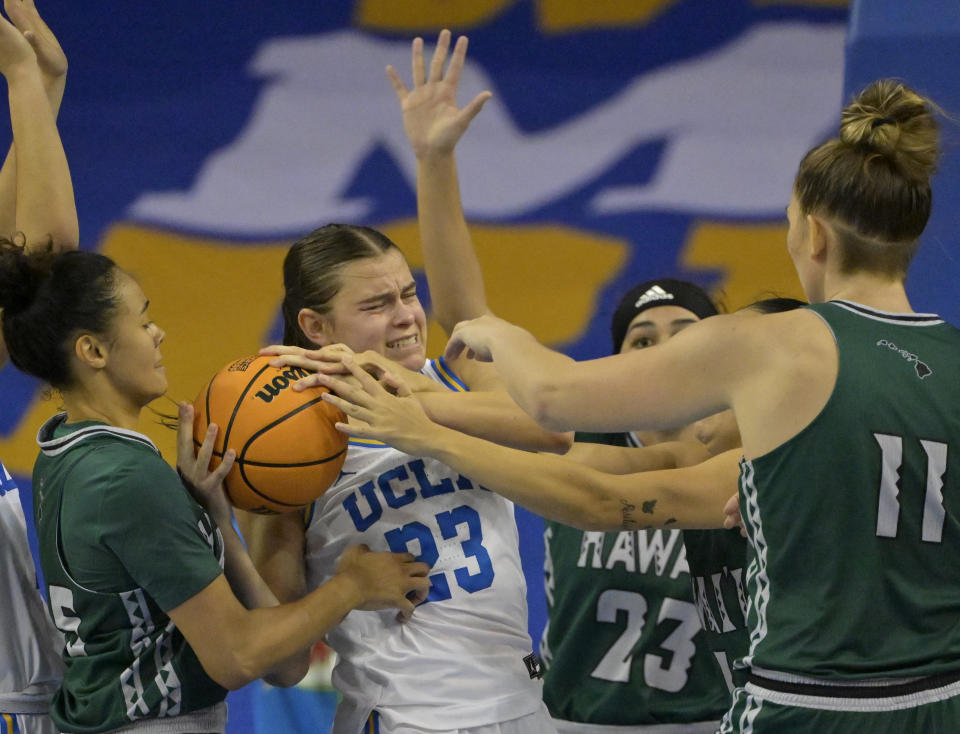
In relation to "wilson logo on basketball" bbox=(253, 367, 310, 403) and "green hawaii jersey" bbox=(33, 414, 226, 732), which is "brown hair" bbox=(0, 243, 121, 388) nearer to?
"green hawaii jersey" bbox=(33, 414, 226, 732)

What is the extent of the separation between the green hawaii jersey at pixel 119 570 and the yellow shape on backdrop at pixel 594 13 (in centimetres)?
482

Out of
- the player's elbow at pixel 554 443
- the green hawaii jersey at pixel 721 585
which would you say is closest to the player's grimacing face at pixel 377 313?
the player's elbow at pixel 554 443

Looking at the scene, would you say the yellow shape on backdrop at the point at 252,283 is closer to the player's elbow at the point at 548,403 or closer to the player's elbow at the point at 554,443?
the player's elbow at the point at 554,443

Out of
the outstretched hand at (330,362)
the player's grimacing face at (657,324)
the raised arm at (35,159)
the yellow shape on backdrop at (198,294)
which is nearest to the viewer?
the outstretched hand at (330,362)

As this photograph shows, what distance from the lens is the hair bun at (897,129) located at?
93.6 inches

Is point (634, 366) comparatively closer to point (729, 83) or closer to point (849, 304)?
point (849, 304)

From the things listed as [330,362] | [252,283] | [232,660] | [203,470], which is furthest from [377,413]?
[252,283]

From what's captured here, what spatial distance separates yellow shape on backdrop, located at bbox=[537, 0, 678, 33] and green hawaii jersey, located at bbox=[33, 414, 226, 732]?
4.82 metres

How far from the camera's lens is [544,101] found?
6984 mm

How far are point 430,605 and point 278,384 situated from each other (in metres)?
0.69

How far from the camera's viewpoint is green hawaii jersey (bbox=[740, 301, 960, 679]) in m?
2.28

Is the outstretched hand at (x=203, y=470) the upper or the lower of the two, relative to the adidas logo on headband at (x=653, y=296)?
lower

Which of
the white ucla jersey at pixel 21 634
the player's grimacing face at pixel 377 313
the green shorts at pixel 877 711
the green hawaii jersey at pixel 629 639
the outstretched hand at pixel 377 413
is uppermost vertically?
the player's grimacing face at pixel 377 313

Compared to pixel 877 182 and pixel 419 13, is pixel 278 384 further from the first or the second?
pixel 419 13
